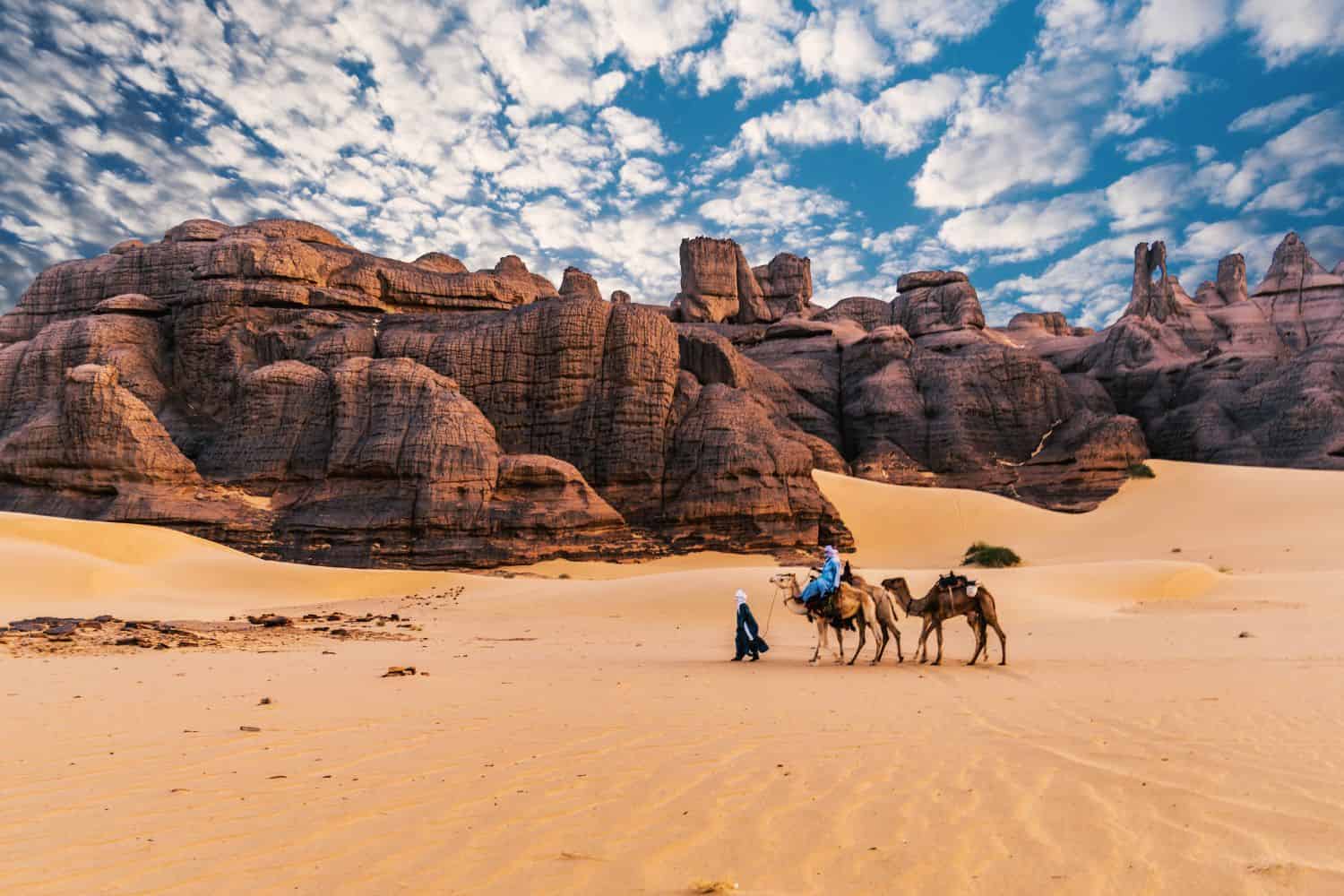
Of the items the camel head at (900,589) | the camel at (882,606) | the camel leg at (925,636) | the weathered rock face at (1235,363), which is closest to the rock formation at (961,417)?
the weathered rock face at (1235,363)

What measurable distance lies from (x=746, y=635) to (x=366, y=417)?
25736mm

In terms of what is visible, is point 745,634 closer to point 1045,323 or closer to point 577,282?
point 577,282

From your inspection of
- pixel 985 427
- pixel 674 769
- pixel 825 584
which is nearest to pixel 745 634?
pixel 825 584

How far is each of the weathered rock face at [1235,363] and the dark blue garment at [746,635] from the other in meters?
52.3

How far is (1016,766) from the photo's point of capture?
510 cm

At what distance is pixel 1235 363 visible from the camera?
57562 mm

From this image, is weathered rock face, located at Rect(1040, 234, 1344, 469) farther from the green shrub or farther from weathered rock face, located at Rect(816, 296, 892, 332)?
the green shrub

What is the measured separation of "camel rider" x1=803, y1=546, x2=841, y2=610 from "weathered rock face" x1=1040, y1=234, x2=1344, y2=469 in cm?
5205

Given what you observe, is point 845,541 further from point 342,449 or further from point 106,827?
point 106,827

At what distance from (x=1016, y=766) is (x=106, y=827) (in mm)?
5230

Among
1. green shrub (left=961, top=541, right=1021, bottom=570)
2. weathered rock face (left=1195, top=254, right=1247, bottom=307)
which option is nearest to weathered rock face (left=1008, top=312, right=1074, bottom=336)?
weathered rock face (left=1195, top=254, right=1247, bottom=307)

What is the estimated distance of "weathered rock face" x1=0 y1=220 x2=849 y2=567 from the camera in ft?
99.0

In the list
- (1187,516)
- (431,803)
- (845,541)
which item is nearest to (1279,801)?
(431,803)

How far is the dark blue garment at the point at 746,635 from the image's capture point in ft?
38.3
